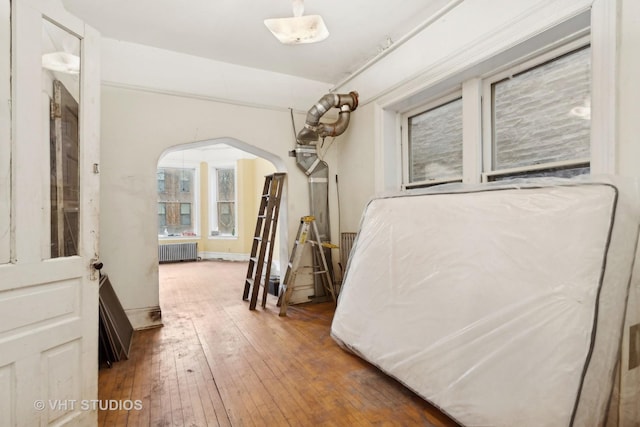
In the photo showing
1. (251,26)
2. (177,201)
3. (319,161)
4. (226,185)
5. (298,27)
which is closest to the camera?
(298,27)

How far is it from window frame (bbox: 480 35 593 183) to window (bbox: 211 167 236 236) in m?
6.75

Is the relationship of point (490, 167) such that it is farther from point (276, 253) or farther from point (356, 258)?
point (276, 253)

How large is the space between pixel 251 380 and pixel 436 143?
109 inches

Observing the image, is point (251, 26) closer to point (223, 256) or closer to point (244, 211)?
point (244, 211)

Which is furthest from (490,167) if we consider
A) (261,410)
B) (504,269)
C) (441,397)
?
(261,410)

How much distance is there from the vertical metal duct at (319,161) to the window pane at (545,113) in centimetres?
168

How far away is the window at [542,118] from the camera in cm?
203

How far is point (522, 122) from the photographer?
7.82 feet

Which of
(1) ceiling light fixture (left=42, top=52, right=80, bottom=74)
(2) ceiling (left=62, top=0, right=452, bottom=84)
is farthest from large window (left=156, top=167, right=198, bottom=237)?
(1) ceiling light fixture (left=42, top=52, right=80, bottom=74)

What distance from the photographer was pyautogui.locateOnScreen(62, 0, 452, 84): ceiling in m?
2.60

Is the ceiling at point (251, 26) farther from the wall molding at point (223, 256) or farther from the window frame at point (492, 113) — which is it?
the wall molding at point (223, 256)

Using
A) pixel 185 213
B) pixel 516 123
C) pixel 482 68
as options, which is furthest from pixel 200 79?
pixel 185 213

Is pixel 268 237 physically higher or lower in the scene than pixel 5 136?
lower

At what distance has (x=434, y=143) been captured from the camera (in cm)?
320
